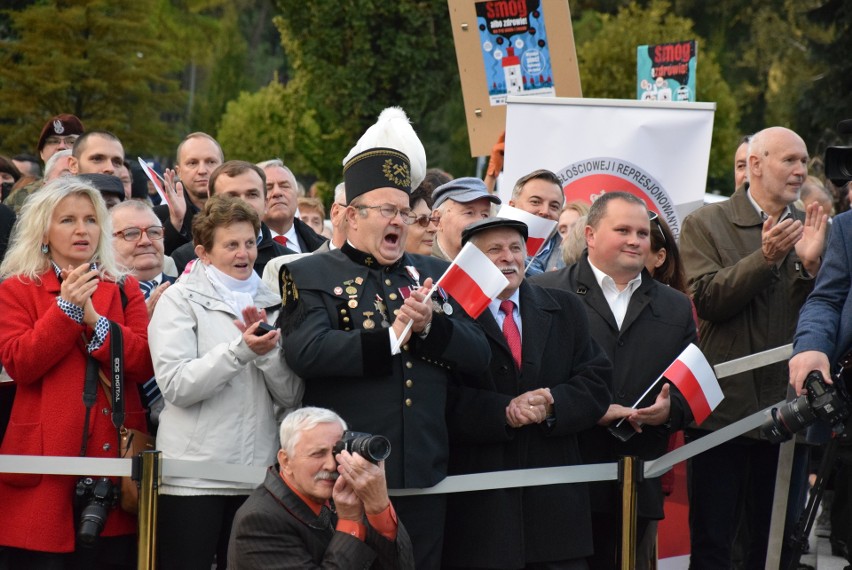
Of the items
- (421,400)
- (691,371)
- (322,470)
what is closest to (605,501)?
(691,371)

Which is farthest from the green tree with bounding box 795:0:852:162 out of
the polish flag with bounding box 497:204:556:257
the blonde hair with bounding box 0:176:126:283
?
the blonde hair with bounding box 0:176:126:283

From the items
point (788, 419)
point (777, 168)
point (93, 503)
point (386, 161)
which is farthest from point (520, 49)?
point (93, 503)

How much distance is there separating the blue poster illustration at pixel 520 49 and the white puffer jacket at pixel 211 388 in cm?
480

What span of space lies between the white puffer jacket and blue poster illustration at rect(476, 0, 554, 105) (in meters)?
4.80

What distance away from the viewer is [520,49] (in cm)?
1020

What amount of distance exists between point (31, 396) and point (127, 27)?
2537 cm

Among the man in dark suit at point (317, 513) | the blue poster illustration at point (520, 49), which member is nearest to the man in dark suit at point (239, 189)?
the man in dark suit at point (317, 513)

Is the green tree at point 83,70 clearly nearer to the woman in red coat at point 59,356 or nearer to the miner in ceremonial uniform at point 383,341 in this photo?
the woman in red coat at point 59,356

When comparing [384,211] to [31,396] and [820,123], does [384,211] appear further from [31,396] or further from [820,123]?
[820,123]

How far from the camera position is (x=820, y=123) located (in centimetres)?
2875

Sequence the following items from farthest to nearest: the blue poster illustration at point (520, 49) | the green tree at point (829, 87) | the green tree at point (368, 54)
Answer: the green tree at point (829, 87)
the green tree at point (368, 54)
the blue poster illustration at point (520, 49)

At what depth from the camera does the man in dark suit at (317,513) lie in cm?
508

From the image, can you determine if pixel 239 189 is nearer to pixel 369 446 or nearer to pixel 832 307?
pixel 369 446

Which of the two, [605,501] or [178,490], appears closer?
[178,490]
